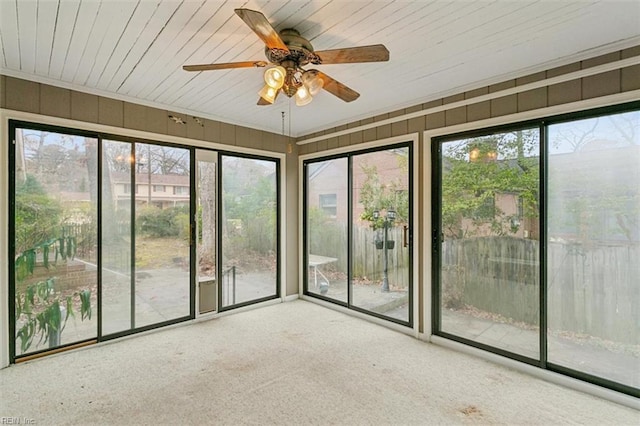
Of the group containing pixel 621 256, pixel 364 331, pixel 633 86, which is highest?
pixel 633 86

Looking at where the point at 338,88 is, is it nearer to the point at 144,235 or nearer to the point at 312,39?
the point at 312,39

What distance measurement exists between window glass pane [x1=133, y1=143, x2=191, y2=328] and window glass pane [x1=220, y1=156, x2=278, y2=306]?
52cm

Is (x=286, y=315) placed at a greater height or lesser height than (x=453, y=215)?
lesser

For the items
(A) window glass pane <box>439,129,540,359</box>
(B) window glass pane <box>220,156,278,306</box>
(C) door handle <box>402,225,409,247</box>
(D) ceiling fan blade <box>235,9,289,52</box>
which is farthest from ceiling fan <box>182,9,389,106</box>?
(B) window glass pane <box>220,156,278,306</box>

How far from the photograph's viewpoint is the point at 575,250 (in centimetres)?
253

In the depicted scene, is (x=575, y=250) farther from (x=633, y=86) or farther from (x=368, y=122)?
(x=368, y=122)

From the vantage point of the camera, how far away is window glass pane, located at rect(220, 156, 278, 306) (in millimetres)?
4172

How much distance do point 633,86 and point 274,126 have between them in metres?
3.68

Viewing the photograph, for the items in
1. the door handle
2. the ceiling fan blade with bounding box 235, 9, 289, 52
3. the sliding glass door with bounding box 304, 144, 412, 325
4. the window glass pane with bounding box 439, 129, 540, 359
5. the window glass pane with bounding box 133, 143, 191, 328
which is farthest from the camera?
the sliding glass door with bounding box 304, 144, 412, 325

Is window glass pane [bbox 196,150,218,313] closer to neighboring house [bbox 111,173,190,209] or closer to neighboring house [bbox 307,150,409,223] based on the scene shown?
neighboring house [bbox 111,173,190,209]

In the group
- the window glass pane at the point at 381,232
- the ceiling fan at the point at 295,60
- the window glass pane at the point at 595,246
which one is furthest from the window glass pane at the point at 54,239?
the window glass pane at the point at 595,246

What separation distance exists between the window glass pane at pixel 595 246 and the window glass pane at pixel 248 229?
11.1ft

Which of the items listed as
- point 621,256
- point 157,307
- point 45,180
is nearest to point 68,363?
point 157,307

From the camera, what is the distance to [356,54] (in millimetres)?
1788
